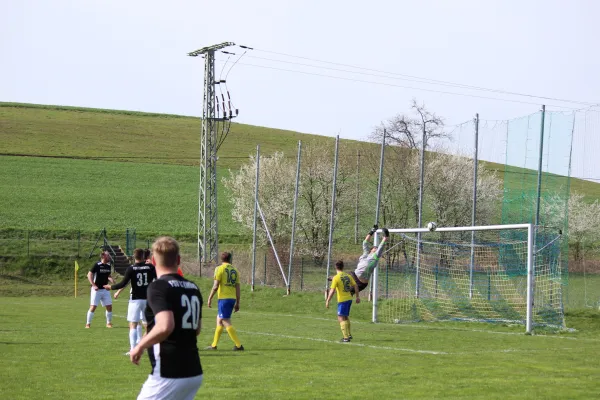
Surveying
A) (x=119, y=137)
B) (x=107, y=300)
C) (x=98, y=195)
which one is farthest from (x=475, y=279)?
(x=119, y=137)

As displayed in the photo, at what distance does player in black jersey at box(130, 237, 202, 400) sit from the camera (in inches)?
262

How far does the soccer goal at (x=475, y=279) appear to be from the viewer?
24.2 metres

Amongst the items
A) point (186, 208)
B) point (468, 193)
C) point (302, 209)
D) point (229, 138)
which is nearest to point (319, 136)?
point (229, 138)

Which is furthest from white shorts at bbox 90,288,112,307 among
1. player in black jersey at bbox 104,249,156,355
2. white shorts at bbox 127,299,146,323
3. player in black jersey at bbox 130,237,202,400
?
player in black jersey at bbox 130,237,202,400

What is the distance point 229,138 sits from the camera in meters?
94.1

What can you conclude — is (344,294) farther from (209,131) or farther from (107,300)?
(209,131)

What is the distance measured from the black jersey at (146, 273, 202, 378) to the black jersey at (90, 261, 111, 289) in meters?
17.0

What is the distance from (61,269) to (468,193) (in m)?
24.3

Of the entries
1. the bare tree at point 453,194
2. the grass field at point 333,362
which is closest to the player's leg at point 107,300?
the grass field at point 333,362

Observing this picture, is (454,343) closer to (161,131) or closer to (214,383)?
(214,383)

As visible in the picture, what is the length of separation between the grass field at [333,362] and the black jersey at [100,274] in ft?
4.43

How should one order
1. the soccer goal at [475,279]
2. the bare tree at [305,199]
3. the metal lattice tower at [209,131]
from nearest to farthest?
the soccer goal at [475,279] → the metal lattice tower at [209,131] → the bare tree at [305,199]

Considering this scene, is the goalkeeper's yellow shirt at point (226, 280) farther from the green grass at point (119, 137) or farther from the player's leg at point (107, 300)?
the green grass at point (119, 137)

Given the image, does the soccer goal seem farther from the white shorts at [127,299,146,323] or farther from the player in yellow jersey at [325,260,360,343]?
the white shorts at [127,299,146,323]
